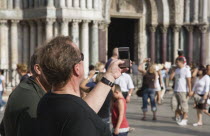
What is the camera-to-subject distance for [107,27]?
67.5ft

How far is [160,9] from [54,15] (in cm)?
732

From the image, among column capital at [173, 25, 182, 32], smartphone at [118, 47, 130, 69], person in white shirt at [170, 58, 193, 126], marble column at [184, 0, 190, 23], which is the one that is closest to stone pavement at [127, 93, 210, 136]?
person in white shirt at [170, 58, 193, 126]

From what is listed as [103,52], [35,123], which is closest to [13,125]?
[35,123]

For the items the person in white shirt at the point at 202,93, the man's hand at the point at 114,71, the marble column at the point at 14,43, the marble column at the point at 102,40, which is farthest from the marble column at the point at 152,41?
the man's hand at the point at 114,71

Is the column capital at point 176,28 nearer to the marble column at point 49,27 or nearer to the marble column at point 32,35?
the marble column at point 49,27

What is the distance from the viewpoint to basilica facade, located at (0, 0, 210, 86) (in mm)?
17891

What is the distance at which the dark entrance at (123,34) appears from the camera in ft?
76.0

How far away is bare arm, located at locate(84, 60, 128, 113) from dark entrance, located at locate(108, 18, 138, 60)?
64.6 ft

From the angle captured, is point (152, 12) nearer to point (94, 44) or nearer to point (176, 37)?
point (176, 37)

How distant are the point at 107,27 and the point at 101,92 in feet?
57.9

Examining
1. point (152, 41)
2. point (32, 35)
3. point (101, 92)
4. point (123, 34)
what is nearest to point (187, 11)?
point (152, 41)

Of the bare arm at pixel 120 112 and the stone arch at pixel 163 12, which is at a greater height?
the stone arch at pixel 163 12

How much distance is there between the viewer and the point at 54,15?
1747 cm

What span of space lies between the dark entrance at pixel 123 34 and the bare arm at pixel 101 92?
775 inches
